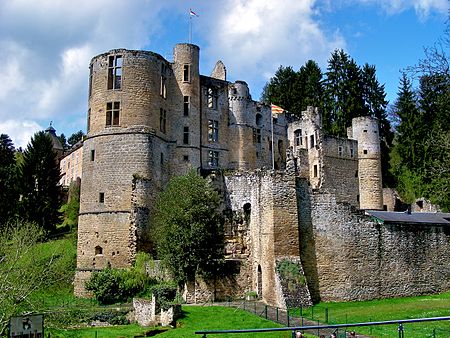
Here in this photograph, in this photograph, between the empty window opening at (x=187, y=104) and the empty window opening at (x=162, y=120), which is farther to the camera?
the empty window opening at (x=187, y=104)

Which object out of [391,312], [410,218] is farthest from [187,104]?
[391,312]

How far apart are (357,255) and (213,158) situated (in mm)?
19890

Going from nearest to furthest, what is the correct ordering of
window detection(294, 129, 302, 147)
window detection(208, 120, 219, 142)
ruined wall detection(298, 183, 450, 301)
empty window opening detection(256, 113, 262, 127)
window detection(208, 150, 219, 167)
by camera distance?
1. ruined wall detection(298, 183, 450, 301)
2. window detection(208, 150, 219, 167)
3. window detection(208, 120, 219, 142)
4. empty window opening detection(256, 113, 262, 127)
5. window detection(294, 129, 302, 147)

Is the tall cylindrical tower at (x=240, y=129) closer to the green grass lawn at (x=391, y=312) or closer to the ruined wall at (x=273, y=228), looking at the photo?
the ruined wall at (x=273, y=228)

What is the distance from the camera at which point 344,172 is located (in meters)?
50.8

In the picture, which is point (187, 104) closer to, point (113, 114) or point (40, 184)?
point (113, 114)

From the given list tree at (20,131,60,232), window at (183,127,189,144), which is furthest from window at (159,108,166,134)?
tree at (20,131,60,232)

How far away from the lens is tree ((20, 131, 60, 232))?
1761 inches

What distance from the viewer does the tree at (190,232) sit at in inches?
1207

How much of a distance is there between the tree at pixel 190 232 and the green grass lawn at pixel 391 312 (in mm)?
7416

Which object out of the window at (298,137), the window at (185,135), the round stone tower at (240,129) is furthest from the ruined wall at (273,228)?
the window at (298,137)

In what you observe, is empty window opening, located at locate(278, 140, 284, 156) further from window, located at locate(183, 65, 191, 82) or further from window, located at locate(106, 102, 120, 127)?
window, located at locate(106, 102, 120, 127)

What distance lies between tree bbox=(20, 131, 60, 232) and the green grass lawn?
27.4 meters

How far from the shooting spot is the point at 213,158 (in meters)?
46.0
